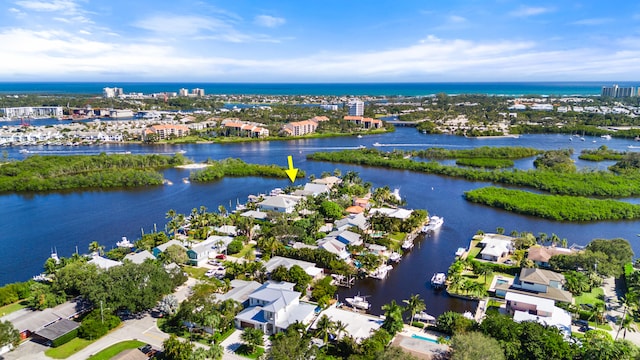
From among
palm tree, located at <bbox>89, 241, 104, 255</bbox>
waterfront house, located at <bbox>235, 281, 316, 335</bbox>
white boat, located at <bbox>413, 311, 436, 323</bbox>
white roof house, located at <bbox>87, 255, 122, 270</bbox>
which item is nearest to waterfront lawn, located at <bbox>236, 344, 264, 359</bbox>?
waterfront house, located at <bbox>235, 281, 316, 335</bbox>

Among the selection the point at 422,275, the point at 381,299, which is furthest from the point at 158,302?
the point at 422,275

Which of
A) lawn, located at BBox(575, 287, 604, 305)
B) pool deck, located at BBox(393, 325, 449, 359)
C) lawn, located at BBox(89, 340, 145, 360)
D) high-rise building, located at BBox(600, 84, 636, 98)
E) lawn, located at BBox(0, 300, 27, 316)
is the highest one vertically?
high-rise building, located at BBox(600, 84, 636, 98)

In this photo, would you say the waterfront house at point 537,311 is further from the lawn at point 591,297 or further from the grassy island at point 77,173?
the grassy island at point 77,173

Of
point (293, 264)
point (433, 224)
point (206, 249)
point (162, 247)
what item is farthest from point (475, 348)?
point (162, 247)

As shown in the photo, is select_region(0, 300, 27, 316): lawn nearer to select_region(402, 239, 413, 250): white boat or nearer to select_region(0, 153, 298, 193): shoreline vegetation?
select_region(402, 239, 413, 250): white boat

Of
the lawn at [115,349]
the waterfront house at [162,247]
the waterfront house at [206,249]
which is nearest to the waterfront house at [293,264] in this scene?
the waterfront house at [206,249]

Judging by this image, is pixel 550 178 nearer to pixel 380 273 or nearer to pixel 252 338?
pixel 380 273

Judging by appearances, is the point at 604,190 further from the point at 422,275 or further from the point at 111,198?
the point at 111,198
